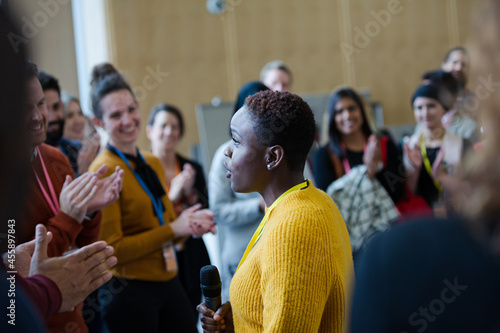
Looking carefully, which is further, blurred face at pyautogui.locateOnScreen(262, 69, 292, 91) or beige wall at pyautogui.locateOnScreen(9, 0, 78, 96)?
beige wall at pyautogui.locateOnScreen(9, 0, 78, 96)

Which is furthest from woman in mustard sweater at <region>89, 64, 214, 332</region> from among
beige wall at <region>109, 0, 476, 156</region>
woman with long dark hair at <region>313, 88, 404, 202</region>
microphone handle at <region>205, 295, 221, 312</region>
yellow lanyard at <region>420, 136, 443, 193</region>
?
beige wall at <region>109, 0, 476, 156</region>

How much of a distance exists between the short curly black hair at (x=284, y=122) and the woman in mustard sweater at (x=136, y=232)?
928mm

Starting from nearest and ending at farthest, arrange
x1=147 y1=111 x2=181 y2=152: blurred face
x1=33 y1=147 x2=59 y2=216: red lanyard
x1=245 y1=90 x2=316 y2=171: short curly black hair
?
x1=245 y1=90 x2=316 y2=171: short curly black hair, x1=33 y1=147 x2=59 y2=216: red lanyard, x1=147 y1=111 x2=181 y2=152: blurred face

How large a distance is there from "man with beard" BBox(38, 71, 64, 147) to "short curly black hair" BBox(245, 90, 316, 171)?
1.23 meters

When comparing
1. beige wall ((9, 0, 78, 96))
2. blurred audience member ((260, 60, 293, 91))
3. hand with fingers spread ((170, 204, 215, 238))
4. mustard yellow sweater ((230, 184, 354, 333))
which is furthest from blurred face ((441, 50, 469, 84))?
beige wall ((9, 0, 78, 96))

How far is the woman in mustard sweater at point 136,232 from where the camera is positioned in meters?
2.09

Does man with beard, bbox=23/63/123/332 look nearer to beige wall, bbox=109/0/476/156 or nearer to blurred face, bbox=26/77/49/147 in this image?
blurred face, bbox=26/77/49/147

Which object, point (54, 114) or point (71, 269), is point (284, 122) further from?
point (54, 114)

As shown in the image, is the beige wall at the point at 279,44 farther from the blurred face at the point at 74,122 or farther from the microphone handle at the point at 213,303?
the microphone handle at the point at 213,303

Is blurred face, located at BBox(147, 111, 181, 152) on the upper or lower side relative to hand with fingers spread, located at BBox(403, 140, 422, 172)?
upper

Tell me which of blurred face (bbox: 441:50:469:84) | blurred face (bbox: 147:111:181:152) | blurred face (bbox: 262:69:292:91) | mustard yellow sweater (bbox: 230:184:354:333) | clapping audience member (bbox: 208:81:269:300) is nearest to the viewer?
mustard yellow sweater (bbox: 230:184:354:333)

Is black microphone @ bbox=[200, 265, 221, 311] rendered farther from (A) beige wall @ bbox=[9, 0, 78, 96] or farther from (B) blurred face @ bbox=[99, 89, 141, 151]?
(A) beige wall @ bbox=[9, 0, 78, 96]

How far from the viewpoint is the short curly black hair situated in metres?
1.39

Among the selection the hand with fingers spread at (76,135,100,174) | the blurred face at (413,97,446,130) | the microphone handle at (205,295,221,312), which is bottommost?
the microphone handle at (205,295,221,312)
